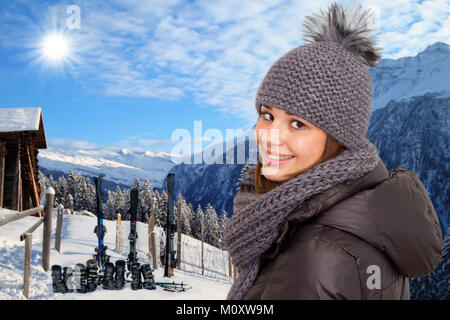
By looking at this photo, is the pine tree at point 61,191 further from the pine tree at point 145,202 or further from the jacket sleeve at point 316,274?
the jacket sleeve at point 316,274

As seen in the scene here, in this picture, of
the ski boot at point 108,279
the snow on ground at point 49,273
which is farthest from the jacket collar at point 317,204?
the ski boot at point 108,279

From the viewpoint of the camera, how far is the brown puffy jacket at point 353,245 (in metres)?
1.15

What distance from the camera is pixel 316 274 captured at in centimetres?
113

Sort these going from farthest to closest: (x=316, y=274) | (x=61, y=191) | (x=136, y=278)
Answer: (x=61, y=191) < (x=136, y=278) < (x=316, y=274)

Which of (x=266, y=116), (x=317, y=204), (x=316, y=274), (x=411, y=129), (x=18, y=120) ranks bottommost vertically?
(x=316, y=274)

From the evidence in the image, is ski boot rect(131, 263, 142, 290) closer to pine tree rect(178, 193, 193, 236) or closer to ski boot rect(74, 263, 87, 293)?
ski boot rect(74, 263, 87, 293)

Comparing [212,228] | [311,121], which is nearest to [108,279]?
[311,121]

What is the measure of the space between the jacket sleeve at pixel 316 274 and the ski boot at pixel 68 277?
750cm

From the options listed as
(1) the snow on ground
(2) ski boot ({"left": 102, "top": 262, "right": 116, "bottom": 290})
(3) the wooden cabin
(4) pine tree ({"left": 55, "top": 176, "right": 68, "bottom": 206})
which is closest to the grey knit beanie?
(1) the snow on ground

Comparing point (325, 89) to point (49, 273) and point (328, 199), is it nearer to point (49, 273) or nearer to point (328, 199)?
point (328, 199)

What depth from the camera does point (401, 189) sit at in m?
1.38

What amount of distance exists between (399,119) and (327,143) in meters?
102

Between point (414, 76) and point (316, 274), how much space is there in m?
133

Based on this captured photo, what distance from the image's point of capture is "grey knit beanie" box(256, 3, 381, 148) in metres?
1.54
